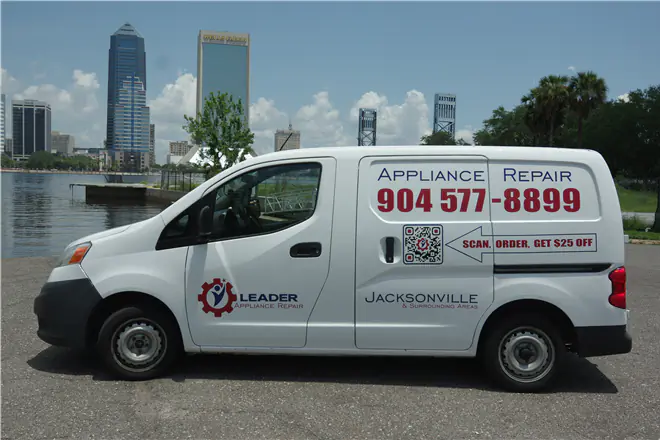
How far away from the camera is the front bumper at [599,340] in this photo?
4.92 meters

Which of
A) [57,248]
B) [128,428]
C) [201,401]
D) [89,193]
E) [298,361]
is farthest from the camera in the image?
[89,193]

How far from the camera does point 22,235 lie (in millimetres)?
22594

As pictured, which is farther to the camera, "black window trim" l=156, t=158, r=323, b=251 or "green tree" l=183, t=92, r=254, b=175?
"green tree" l=183, t=92, r=254, b=175

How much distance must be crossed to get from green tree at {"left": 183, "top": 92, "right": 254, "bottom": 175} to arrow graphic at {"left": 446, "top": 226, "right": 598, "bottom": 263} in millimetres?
24552

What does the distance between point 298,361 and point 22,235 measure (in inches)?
795

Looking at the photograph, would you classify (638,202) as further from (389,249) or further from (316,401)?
(316,401)

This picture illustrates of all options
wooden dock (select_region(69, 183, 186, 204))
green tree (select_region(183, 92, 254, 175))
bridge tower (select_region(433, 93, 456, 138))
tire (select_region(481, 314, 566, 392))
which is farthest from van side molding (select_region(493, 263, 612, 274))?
bridge tower (select_region(433, 93, 456, 138))

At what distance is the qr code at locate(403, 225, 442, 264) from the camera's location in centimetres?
490

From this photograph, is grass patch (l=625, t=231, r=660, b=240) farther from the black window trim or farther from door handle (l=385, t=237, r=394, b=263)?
the black window trim

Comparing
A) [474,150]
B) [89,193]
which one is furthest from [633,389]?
[89,193]

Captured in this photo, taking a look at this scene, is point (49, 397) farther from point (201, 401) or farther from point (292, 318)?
point (292, 318)

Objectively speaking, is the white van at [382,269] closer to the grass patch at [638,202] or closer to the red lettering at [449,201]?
the red lettering at [449,201]

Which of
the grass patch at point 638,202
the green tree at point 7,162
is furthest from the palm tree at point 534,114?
the green tree at point 7,162

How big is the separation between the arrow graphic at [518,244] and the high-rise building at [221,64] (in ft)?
483
